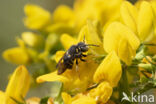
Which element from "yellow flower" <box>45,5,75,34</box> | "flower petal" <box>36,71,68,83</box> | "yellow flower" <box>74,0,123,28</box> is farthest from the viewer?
"yellow flower" <box>45,5,75,34</box>

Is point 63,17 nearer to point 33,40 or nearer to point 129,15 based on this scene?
point 33,40

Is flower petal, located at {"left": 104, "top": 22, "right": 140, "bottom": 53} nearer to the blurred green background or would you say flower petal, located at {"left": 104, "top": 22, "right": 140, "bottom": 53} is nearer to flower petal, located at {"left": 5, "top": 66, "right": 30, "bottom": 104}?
flower petal, located at {"left": 5, "top": 66, "right": 30, "bottom": 104}

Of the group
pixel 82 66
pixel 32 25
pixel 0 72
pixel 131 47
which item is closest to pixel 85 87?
pixel 82 66

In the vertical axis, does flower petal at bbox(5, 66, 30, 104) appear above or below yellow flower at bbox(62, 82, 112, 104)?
above

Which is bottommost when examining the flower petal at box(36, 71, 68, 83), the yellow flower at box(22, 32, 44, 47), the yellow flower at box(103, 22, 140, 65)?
the flower petal at box(36, 71, 68, 83)

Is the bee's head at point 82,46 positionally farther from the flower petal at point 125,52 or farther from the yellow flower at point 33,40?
the yellow flower at point 33,40

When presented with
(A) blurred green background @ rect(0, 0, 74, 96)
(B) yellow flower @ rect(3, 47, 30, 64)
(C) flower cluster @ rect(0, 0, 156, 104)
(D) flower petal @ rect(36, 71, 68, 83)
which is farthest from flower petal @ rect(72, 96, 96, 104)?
(A) blurred green background @ rect(0, 0, 74, 96)
